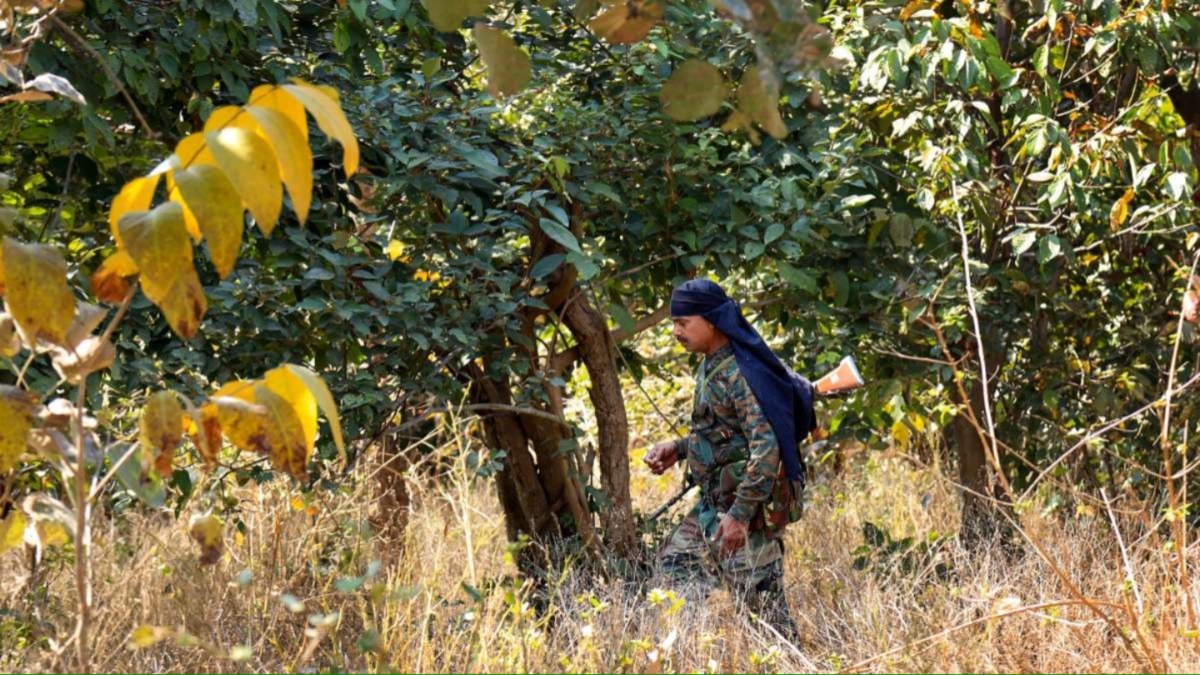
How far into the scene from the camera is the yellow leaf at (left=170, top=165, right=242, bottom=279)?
6.28 feet

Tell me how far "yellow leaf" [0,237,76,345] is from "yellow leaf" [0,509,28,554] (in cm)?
58

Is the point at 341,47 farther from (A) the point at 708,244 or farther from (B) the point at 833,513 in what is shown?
(B) the point at 833,513

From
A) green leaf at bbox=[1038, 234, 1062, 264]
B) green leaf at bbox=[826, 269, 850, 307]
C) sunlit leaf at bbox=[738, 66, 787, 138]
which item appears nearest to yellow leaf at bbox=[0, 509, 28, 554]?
sunlit leaf at bbox=[738, 66, 787, 138]

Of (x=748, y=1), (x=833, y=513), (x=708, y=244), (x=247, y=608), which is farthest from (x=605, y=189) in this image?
(x=748, y=1)

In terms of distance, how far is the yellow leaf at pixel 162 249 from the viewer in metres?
1.95

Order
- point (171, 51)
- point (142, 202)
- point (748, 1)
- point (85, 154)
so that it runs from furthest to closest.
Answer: point (85, 154)
point (171, 51)
point (142, 202)
point (748, 1)

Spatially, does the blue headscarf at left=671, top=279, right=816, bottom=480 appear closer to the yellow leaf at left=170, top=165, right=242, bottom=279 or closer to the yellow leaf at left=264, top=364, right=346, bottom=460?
the yellow leaf at left=264, top=364, right=346, bottom=460

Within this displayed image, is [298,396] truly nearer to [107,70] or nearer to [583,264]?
[107,70]

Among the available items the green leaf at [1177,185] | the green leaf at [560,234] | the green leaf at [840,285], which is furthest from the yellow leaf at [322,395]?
the green leaf at [1177,185]

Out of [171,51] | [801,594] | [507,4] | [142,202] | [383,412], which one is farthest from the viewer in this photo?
[801,594]

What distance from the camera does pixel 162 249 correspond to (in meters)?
1.95

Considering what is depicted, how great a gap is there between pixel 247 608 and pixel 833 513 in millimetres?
3360

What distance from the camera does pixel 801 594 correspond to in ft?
18.1

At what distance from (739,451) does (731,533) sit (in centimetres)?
33
